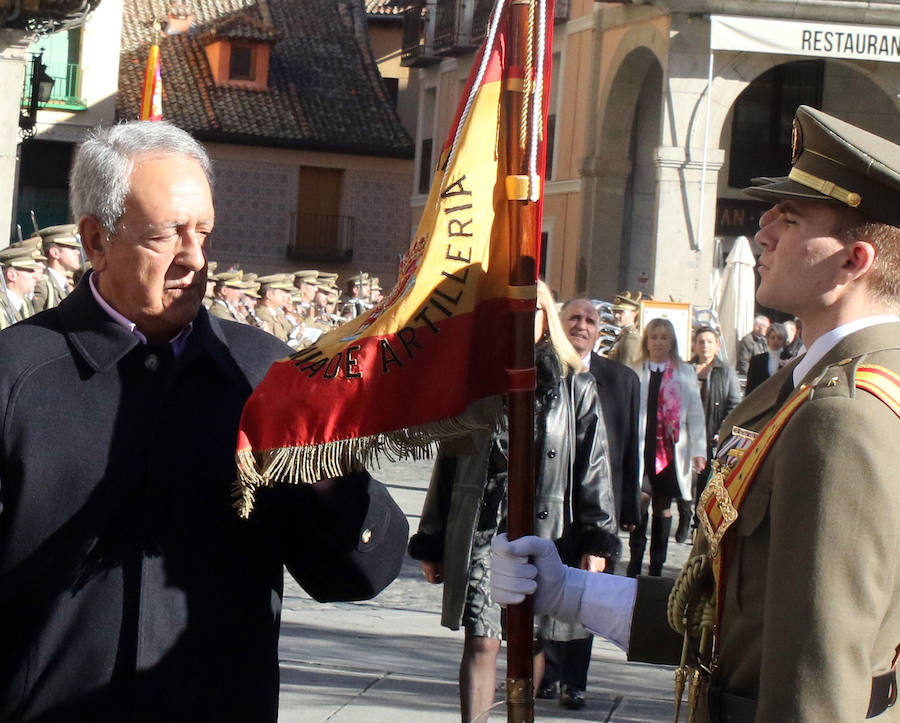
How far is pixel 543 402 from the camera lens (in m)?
6.06

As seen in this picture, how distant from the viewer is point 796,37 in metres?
22.9

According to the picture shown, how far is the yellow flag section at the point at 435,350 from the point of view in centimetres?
295

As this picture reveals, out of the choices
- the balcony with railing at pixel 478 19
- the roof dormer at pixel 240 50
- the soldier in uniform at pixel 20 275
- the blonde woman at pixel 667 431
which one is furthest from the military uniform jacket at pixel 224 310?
the roof dormer at pixel 240 50

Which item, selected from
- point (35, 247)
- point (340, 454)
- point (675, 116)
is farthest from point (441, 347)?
point (675, 116)

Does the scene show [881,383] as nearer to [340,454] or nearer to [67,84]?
[340,454]

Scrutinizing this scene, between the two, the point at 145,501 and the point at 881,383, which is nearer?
the point at 881,383

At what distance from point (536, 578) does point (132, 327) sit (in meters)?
0.91

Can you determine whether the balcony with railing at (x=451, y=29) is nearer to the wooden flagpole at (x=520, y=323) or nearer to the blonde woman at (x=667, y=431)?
the blonde woman at (x=667, y=431)

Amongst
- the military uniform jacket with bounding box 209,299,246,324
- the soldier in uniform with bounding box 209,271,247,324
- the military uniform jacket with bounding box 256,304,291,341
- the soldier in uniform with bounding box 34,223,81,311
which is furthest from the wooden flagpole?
the military uniform jacket with bounding box 256,304,291,341

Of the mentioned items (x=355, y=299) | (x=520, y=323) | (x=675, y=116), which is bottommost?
(x=355, y=299)

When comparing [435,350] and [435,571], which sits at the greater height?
[435,350]

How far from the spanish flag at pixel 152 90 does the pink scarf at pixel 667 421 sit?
13.3 feet

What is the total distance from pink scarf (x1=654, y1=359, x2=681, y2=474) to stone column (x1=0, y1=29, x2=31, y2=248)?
7.33m

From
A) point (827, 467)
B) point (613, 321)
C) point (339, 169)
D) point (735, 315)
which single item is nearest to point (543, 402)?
point (827, 467)
